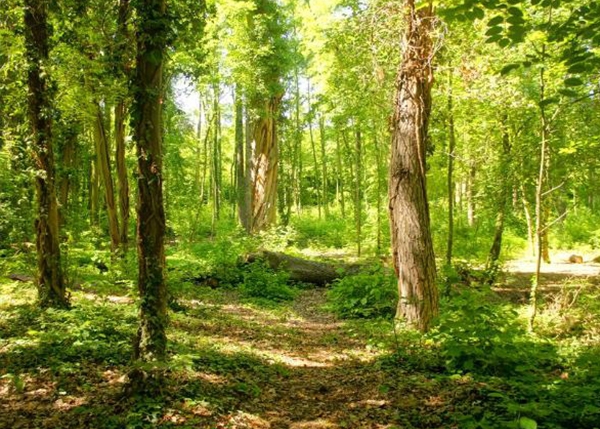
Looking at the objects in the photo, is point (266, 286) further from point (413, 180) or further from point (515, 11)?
point (515, 11)

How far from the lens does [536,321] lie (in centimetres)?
724

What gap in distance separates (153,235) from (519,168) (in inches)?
351

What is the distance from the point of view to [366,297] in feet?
28.8

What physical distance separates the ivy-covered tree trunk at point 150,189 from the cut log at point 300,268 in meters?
7.83

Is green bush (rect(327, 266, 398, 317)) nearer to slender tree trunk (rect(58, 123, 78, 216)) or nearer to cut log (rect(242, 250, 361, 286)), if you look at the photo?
cut log (rect(242, 250, 361, 286))

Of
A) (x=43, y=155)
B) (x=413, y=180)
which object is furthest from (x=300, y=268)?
(x=43, y=155)

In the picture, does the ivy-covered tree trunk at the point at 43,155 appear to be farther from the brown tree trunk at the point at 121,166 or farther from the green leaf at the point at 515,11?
the green leaf at the point at 515,11

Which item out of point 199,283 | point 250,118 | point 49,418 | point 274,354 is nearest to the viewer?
point 49,418

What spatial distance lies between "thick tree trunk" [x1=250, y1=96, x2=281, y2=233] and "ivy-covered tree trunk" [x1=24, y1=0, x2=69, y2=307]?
9811 millimetres

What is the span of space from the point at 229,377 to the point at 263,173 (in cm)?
1190

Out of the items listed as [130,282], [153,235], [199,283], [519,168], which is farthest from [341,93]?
[153,235]

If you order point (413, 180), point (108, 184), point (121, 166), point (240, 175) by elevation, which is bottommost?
point (413, 180)

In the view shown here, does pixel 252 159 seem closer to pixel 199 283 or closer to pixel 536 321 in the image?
pixel 199 283

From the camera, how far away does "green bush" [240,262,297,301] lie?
10422 mm
